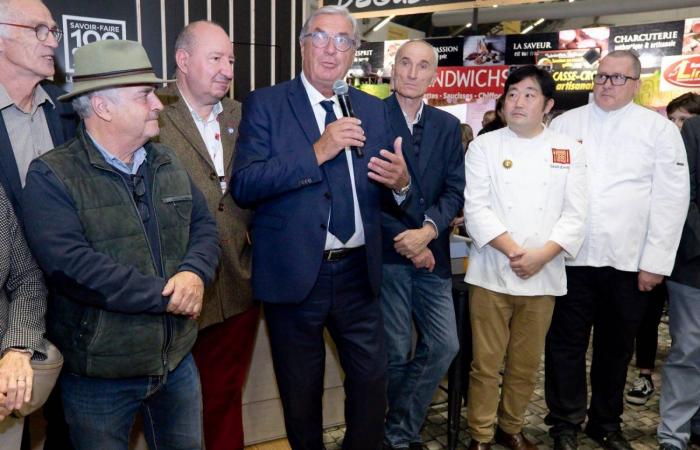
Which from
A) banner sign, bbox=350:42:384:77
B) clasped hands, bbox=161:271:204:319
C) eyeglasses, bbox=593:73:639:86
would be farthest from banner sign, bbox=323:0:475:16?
banner sign, bbox=350:42:384:77

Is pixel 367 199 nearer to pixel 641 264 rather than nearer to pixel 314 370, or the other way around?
pixel 314 370

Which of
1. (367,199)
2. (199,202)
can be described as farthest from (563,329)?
(199,202)

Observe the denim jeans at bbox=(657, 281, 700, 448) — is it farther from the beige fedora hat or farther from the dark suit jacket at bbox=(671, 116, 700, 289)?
the beige fedora hat

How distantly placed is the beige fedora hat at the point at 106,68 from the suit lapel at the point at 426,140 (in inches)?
48.6

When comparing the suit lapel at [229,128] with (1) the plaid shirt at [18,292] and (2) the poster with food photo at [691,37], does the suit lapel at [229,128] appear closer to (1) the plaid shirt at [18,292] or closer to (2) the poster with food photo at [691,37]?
(1) the plaid shirt at [18,292]

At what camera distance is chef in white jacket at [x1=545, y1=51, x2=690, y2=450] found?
8.45ft

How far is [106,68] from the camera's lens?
5.25 ft

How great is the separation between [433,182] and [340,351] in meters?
0.84

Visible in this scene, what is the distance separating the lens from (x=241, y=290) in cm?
228

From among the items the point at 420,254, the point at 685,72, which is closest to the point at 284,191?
the point at 420,254

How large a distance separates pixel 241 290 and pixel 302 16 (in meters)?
1.98

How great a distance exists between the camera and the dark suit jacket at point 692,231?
2613 mm

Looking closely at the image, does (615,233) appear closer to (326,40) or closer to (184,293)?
(326,40)

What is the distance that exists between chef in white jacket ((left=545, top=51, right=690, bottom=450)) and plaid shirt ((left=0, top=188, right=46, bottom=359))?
214 cm
